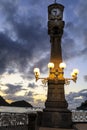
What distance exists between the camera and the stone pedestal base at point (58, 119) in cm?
1880

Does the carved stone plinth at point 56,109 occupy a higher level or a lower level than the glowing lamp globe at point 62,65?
lower

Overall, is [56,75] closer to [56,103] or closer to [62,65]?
[62,65]

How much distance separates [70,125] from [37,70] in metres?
4.12

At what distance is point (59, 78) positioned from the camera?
744 inches

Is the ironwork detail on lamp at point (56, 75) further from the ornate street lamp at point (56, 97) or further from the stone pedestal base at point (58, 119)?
the stone pedestal base at point (58, 119)

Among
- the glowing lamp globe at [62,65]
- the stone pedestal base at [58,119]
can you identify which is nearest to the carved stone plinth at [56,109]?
the stone pedestal base at [58,119]

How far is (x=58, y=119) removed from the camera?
1884cm

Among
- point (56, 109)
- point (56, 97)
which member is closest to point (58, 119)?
point (56, 109)

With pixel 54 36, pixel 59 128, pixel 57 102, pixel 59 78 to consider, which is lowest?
pixel 59 128

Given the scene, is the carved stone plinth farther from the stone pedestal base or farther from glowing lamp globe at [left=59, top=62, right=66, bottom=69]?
glowing lamp globe at [left=59, top=62, right=66, bottom=69]

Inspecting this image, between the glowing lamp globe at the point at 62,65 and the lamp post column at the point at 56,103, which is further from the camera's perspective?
the lamp post column at the point at 56,103

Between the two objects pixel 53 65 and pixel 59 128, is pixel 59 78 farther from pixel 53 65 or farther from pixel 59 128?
pixel 59 128

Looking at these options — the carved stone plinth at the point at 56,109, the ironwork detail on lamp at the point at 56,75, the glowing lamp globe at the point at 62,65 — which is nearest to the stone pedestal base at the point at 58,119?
the carved stone plinth at the point at 56,109

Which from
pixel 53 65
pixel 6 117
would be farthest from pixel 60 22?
pixel 6 117
